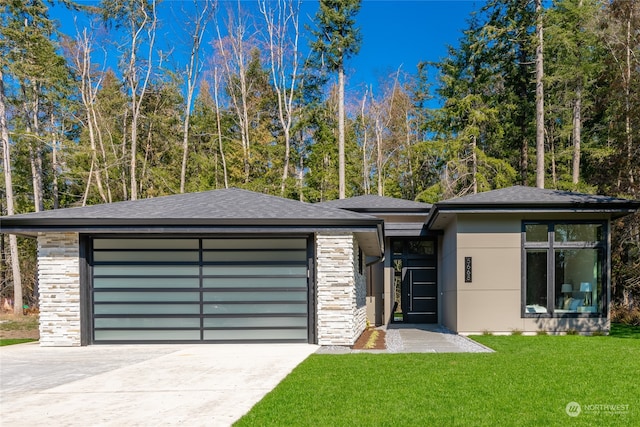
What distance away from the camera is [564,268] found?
12.1 m

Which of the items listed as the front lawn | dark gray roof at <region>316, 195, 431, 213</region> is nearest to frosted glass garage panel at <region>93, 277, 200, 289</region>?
the front lawn

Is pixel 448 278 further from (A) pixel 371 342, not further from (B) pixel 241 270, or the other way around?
(B) pixel 241 270

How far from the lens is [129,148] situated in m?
28.6

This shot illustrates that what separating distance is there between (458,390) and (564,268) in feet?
25.3

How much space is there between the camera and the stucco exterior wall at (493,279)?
39.8ft

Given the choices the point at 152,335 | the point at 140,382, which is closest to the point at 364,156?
the point at 152,335

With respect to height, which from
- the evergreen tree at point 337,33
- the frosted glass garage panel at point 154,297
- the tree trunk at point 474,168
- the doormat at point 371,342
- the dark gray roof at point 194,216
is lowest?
the doormat at point 371,342

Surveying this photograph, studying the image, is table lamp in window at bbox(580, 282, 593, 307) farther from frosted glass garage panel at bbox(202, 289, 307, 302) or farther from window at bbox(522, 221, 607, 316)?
frosted glass garage panel at bbox(202, 289, 307, 302)

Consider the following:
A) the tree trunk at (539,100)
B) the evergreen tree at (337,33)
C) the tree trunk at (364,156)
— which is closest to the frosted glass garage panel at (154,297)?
the tree trunk at (539,100)

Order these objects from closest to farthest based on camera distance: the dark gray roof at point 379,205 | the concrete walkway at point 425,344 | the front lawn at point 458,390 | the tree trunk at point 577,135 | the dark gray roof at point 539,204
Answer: the front lawn at point 458,390 < the concrete walkway at point 425,344 < the dark gray roof at point 539,204 < the dark gray roof at point 379,205 < the tree trunk at point 577,135

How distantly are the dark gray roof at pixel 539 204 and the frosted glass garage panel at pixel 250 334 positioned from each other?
4931 millimetres

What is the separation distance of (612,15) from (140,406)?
16464mm

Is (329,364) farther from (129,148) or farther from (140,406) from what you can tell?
(129,148)

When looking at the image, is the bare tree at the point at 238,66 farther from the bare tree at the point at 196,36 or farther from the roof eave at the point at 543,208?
the roof eave at the point at 543,208
